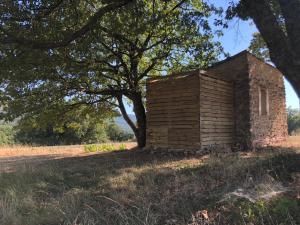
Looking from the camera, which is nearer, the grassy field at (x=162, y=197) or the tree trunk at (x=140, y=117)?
the grassy field at (x=162, y=197)

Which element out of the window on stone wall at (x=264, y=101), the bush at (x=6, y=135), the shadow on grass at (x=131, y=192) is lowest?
the shadow on grass at (x=131, y=192)

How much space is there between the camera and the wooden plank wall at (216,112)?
45.2 feet

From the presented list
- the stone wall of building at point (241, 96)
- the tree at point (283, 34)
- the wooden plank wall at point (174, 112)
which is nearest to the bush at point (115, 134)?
the stone wall of building at point (241, 96)

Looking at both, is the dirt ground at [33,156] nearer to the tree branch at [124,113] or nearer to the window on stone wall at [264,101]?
the tree branch at [124,113]

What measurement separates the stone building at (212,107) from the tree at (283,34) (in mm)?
6238

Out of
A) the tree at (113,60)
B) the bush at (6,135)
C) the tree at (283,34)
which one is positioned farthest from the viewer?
the bush at (6,135)

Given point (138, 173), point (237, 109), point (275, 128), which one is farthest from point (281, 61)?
point (275, 128)

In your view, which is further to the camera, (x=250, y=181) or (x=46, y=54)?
(x=46, y=54)

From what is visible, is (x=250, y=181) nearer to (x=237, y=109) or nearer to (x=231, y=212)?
(x=231, y=212)

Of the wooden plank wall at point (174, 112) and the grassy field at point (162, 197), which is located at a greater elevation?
the wooden plank wall at point (174, 112)

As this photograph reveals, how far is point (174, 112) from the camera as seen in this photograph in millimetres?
14227

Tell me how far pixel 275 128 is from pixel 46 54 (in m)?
11.9

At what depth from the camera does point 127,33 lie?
13.6m

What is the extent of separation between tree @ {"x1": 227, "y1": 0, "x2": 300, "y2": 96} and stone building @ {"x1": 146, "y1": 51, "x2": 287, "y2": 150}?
6238 mm
